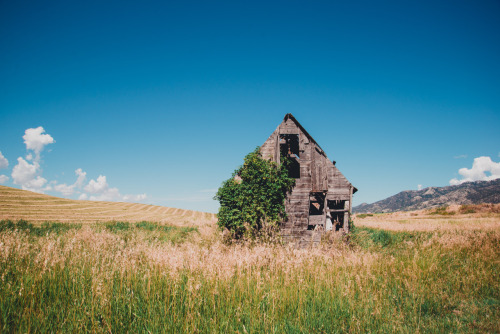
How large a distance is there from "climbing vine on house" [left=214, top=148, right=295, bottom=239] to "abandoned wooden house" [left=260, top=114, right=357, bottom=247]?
674 millimetres

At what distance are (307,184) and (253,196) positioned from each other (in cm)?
A: 337

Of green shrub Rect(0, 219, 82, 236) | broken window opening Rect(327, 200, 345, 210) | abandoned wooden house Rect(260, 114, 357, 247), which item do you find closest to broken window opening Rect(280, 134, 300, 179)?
abandoned wooden house Rect(260, 114, 357, 247)

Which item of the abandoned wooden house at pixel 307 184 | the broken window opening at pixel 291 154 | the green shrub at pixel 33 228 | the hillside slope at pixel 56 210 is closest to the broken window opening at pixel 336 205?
the abandoned wooden house at pixel 307 184

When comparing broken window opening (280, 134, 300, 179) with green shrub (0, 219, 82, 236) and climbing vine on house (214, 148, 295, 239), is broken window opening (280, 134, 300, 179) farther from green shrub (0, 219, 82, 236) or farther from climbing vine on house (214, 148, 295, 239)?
green shrub (0, 219, 82, 236)

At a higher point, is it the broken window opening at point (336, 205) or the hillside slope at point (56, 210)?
the broken window opening at point (336, 205)

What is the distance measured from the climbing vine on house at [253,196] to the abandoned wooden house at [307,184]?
67cm

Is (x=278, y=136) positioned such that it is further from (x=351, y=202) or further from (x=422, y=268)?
(x=422, y=268)

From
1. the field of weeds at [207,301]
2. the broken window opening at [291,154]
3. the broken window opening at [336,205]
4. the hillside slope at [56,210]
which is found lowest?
the hillside slope at [56,210]

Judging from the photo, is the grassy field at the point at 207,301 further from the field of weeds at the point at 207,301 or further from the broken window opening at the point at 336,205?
the broken window opening at the point at 336,205

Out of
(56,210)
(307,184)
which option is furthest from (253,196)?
(56,210)

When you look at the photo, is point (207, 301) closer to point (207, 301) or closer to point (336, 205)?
point (207, 301)

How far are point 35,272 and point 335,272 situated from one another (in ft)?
20.1

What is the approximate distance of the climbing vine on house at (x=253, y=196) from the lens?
11.7 metres

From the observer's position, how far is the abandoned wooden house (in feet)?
41.2
